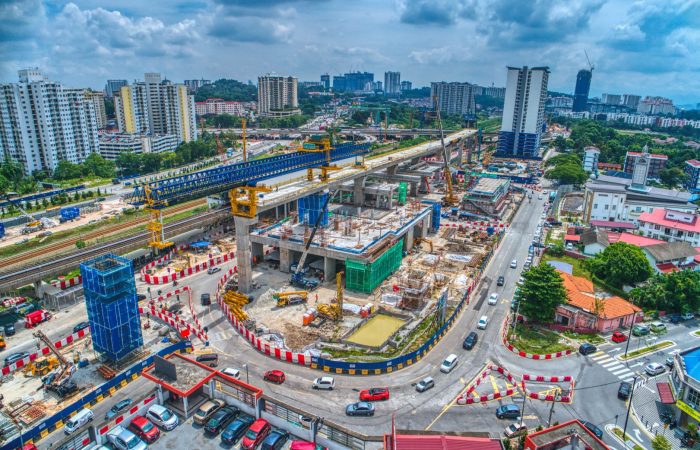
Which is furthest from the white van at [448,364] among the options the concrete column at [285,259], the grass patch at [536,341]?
the concrete column at [285,259]

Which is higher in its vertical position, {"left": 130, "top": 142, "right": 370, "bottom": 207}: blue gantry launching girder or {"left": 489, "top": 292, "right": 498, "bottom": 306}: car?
{"left": 130, "top": 142, "right": 370, "bottom": 207}: blue gantry launching girder

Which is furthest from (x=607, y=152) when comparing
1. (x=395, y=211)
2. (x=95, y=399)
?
(x=95, y=399)

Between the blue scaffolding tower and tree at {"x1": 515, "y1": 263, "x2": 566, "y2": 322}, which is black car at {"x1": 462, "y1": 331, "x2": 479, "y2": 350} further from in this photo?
the blue scaffolding tower

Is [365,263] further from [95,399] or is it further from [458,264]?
[95,399]

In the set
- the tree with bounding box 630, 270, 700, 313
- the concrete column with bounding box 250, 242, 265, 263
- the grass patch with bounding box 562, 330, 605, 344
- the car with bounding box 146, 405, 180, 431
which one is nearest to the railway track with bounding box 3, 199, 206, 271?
the concrete column with bounding box 250, 242, 265, 263

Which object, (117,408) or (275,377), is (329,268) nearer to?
(275,377)

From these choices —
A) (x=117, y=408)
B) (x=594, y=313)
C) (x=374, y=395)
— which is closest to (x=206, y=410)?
(x=117, y=408)

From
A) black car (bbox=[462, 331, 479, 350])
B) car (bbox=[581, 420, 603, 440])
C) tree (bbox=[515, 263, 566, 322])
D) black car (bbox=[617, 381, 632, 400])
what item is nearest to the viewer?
car (bbox=[581, 420, 603, 440])
